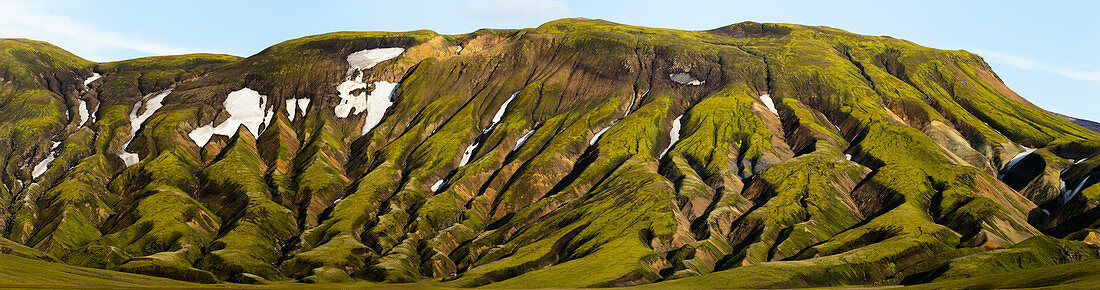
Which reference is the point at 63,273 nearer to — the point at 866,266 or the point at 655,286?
the point at 655,286

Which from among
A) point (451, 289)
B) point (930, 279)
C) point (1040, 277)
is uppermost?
point (1040, 277)

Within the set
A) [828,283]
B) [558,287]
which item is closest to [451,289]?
[558,287]

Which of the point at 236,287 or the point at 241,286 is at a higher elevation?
the point at 236,287

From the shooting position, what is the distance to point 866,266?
19250 centimetres

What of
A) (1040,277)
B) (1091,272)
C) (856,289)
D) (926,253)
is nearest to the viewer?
(1091,272)

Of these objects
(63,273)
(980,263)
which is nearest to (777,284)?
(980,263)

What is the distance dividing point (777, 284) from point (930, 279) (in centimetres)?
3334

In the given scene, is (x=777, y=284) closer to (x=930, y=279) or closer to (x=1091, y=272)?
(x=930, y=279)

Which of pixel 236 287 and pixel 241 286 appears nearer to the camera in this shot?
pixel 236 287

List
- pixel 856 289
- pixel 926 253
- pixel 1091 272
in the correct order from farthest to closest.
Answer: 1. pixel 926 253
2. pixel 856 289
3. pixel 1091 272

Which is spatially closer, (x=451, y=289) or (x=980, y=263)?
(x=980, y=263)

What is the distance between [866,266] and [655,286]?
172 feet

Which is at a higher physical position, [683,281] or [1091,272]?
[1091,272]

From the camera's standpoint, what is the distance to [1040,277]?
128750mm
